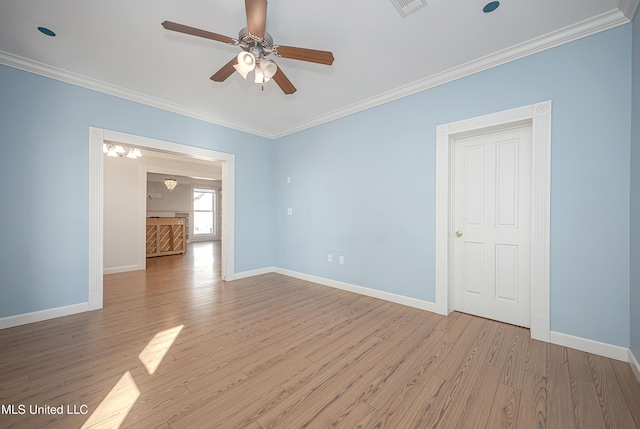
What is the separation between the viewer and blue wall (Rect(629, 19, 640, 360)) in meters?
1.82

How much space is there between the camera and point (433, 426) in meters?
1.42

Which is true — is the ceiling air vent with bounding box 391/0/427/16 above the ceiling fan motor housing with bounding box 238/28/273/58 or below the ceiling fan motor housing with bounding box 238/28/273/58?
above

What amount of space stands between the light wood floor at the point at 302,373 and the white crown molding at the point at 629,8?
2740mm

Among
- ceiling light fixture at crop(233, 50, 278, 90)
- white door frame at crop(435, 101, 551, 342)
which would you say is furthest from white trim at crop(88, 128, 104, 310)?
white door frame at crop(435, 101, 551, 342)

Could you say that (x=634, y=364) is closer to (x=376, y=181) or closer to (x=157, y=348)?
(x=376, y=181)

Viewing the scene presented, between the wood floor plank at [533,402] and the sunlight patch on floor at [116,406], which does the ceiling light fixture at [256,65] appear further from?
the wood floor plank at [533,402]

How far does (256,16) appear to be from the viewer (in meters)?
Result: 1.73

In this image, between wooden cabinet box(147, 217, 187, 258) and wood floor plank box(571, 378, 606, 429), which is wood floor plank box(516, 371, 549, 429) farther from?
wooden cabinet box(147, 217, 187, 258)

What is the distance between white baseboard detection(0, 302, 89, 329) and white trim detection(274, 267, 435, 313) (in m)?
2.98

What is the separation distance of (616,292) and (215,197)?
12671 millimetres

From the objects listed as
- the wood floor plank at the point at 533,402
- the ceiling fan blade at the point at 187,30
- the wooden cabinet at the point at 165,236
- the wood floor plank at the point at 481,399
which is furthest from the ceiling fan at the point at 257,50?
the wooden cabinet at the point at 165,236

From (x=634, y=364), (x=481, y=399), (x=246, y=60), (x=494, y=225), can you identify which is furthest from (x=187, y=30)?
(x=634, y=364)

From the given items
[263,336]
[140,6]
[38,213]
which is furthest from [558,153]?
[38,213]

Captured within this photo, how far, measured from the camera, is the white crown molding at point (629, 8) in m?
1.84
